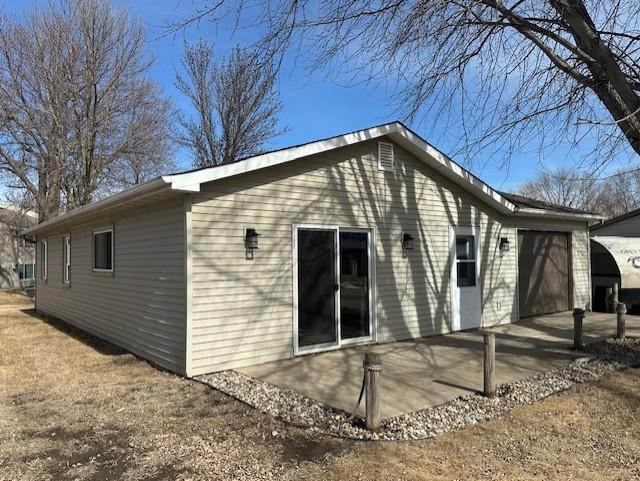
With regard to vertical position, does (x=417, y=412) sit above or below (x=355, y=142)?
below

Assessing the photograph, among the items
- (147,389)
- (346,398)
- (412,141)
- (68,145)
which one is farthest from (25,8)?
(346,398)

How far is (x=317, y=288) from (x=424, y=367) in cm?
203

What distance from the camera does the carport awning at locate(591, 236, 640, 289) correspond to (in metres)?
14.0

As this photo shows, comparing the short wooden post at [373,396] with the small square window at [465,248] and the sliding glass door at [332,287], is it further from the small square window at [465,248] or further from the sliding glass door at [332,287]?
the small square window at [465,248]

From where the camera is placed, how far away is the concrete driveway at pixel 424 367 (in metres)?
5.50

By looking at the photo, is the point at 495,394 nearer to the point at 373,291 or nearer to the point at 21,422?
the point at 373,291

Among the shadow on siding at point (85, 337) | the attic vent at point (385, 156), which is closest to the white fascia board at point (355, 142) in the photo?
the attic vent at point (385, 156)

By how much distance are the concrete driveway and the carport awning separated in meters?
4.69

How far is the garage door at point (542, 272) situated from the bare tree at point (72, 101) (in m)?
17.5

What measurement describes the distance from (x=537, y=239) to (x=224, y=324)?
8773 mm

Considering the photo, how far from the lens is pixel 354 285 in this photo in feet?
27.0

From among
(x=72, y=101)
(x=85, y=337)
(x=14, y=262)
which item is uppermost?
(x=72, y=101)

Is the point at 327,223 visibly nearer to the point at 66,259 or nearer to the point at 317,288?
the point at 317,288

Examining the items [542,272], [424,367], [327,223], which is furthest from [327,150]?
[542,272]
